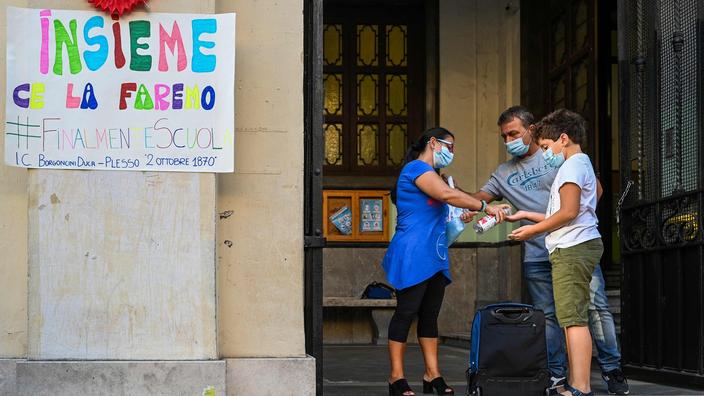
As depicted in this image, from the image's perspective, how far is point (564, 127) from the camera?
663cm

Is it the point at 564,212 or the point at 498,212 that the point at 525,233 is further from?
the point at 498,212

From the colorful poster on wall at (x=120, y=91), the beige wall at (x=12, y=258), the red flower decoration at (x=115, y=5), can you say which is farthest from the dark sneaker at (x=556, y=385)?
the red flower decoration at (x=115, y=5)

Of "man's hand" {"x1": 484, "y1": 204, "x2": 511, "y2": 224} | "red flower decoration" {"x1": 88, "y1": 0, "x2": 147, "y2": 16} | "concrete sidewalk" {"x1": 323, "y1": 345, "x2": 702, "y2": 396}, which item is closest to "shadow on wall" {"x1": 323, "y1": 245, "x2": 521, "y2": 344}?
"concrete sidewalk" {"x1": 323, "y1": 345, "x2": 702, "y2": 396}

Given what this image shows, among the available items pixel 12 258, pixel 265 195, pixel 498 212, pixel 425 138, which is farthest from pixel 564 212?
pixel 12 258

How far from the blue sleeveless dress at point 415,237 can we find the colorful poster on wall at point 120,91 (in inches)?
53.5

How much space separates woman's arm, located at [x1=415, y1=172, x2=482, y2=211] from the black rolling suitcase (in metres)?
0.72

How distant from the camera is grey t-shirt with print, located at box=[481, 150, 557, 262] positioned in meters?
7.27

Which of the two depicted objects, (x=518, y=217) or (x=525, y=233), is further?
(x=518, y=217)

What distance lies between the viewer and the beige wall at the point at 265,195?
6355 millimetres

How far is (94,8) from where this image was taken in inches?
246

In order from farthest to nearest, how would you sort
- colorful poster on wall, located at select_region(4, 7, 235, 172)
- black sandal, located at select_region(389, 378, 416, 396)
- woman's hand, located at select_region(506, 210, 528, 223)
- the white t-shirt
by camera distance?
black sandal, located at select_region(389, 378, 416, 396) → woman's hand, located at select_region(506, 210, 528, 223) → the white t-shirt → colorful poster on wall, located at select_region(4, 7, 235, 172)

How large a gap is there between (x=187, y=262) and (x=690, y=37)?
11.9 feet

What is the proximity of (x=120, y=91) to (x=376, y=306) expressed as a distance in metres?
5.86

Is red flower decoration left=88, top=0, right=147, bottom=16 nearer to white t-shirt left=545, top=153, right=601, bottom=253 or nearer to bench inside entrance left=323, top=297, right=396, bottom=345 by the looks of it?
white t-shirt left=545, top=153, right=601, bottom=253
